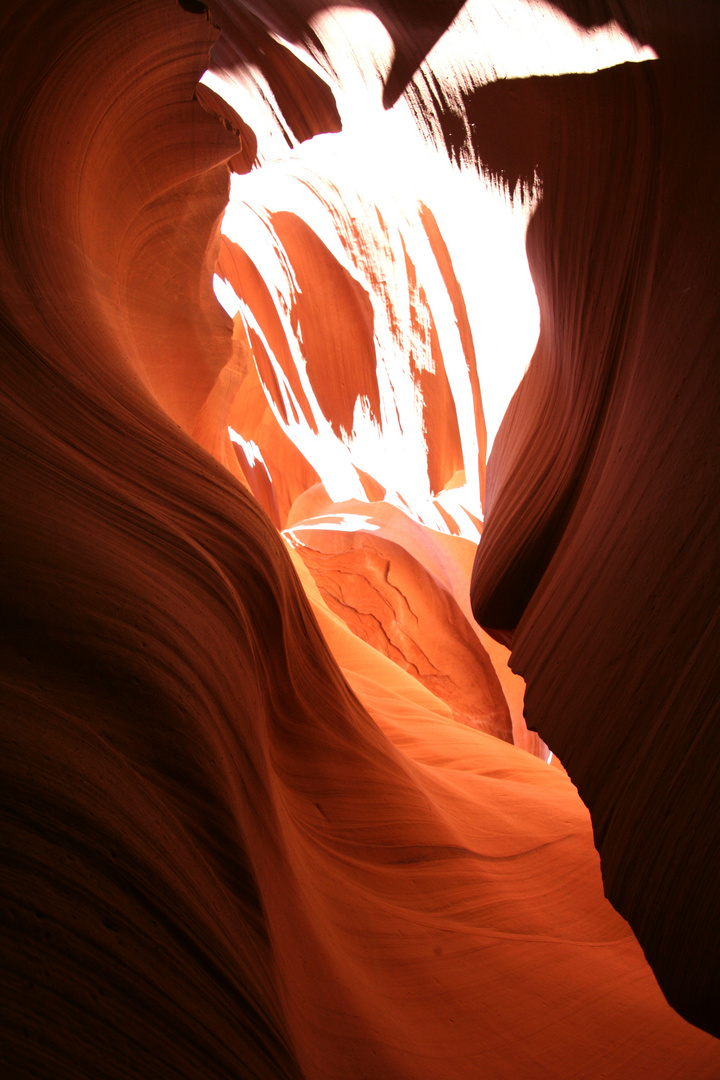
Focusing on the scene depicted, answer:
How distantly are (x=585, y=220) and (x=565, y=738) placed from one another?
3.22 ft

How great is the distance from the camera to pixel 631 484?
117cm

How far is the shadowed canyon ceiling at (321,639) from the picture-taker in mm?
750

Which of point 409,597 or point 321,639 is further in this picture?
point 409,597

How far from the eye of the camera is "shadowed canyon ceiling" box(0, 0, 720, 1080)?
0.75 meters

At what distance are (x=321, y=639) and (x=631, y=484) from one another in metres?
0.79

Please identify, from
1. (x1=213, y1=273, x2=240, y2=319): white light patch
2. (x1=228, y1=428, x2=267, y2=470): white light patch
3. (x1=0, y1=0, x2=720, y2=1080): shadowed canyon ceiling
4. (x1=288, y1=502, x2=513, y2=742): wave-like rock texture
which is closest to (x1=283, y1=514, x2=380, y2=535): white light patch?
(x1=288, y1=502, x2=513, y2=742): wave-like rock texture

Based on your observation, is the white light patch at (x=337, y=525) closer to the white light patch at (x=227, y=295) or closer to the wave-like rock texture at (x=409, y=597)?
the wave-like rock texture at (x=409, y=597)

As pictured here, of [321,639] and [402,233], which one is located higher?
[402,233]

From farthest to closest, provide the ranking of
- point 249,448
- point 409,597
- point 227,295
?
1. point 249,448
2. point 227,295
3. point 409,597

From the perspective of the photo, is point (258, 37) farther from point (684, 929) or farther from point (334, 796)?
point (684, 929)

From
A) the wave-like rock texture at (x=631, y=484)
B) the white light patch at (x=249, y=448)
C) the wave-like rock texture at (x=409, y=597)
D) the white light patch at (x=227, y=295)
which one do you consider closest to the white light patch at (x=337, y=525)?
the wave-like rock texture at (x=409, y=597)

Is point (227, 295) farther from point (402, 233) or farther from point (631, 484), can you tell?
point (631, 484)

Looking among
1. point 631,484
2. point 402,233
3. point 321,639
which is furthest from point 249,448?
point 631,484

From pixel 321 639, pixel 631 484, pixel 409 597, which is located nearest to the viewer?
pixel 631 484
